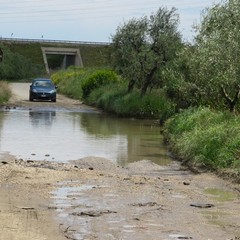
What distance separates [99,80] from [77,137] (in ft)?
81.2

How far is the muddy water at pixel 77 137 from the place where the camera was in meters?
20.7

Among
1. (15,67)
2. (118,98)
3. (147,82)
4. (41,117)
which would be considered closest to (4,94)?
(118,98)

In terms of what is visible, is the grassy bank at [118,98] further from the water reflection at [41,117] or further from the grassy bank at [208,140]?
the grassy bank at [208,140]

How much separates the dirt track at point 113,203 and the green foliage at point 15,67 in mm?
62665

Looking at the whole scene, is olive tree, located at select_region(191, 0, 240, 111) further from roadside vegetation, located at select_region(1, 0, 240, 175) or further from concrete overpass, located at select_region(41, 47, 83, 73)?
A: concrete overpass, located at select_region(41, 47, 83, 73)

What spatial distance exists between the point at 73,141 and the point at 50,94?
25697 millimetres

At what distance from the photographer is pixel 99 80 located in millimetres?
50281

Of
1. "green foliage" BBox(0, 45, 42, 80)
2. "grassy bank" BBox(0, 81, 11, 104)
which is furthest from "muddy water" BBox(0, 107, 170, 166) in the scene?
"green foliage" BBox(0, 45, 42, 80)

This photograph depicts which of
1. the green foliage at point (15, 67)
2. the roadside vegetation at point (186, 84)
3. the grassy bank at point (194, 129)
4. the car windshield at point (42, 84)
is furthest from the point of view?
the green foliage at point (15, 67)

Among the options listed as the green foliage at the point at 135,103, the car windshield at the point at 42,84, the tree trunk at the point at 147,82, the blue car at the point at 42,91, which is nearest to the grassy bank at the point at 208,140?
the green foliage at the point at 135,103

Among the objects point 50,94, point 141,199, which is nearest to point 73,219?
point 141,199

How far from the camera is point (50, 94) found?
49.7 m

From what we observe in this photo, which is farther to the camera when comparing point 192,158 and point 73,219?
point 192,158

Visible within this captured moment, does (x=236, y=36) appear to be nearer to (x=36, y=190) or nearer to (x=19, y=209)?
(x=36, y=190)
